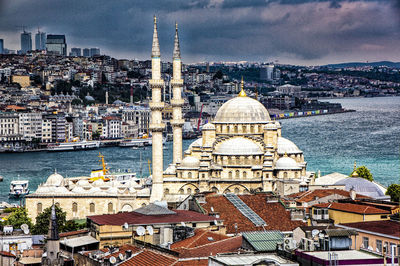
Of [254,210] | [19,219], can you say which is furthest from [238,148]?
[254,210]

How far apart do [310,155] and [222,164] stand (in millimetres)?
20772

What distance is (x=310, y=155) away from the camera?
40.6 m

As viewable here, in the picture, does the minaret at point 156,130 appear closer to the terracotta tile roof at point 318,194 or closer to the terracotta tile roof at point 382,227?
the terracotta tile roof at point 318,194

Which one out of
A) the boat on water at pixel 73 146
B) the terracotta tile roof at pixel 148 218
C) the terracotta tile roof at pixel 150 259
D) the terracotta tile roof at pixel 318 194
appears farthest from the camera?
the boat on water at pixel 73 146

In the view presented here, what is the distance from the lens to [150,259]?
346 inches

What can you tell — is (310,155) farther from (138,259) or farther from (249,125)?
(138,259)

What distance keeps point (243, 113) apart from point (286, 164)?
5.66 ft

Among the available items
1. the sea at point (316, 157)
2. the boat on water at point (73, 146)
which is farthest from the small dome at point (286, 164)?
the boat on water at point (73, 146)

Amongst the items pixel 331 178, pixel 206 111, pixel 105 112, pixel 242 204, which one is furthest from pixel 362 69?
pixel 242 204

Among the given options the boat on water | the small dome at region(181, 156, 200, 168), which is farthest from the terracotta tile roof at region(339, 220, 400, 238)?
the boat on water

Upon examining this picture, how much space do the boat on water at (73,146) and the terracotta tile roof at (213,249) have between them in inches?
1939

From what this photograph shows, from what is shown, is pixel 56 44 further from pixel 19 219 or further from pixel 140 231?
pixel 140 231

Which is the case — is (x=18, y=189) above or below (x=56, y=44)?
below

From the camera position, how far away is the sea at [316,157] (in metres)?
34.7
